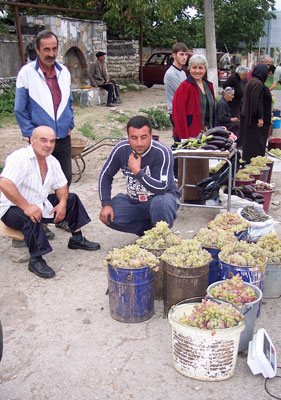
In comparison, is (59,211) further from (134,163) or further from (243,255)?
(243,255)

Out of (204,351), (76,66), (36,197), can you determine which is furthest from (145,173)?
(76,66)

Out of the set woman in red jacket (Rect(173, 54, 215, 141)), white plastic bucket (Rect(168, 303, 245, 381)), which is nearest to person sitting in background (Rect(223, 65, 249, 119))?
woman in red jacket (Rect(173, 54, 215, 141))

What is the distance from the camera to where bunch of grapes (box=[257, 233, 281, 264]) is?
3916 millimetres

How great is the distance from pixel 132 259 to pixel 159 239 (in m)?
0.45

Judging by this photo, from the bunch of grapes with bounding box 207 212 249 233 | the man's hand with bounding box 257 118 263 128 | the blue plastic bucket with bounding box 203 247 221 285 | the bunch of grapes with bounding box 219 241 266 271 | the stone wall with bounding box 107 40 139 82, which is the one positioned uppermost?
the stone wall with bounding box 107 40 139 82

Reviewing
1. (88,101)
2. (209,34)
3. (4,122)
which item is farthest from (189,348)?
(209,34)

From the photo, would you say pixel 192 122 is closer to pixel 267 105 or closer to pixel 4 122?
pixel 267 105

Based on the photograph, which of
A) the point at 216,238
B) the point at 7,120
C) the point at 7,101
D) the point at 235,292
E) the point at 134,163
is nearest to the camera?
the point at 235,292

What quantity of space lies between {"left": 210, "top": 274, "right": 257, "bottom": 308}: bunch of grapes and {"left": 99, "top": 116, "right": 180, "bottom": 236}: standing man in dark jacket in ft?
4.34

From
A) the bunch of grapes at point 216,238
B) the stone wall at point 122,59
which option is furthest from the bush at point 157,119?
the bunch of grapes at point 216,238

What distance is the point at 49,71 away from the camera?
5.15m

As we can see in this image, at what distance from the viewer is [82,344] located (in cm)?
340

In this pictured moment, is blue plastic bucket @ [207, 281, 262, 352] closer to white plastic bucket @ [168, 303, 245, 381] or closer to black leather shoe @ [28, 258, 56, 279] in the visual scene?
white plastic bucket @ [168, 303, 245, 381]

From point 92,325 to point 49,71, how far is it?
9.97 feet
